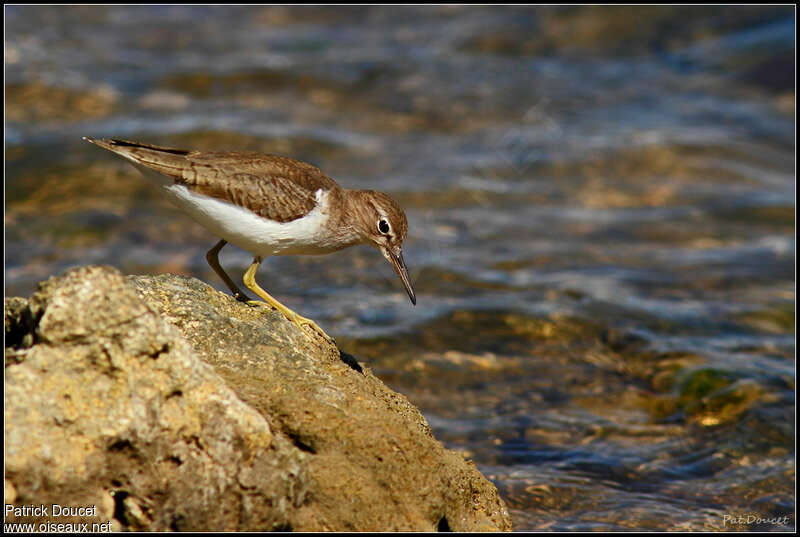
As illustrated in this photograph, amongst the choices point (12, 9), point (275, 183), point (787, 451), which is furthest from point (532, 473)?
point (12, 9)

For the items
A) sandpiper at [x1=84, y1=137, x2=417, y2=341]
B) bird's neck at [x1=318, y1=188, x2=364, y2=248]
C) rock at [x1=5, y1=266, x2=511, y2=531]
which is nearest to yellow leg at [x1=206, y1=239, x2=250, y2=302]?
sandpiper at [x1=84, y1=137, x2=417, y2=341]

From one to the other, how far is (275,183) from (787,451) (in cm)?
485

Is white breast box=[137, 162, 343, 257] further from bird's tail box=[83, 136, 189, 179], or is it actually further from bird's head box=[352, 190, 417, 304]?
bird's head box=[352, 190, 417, 304]

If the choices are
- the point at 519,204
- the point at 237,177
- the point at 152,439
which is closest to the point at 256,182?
the point at 237,177

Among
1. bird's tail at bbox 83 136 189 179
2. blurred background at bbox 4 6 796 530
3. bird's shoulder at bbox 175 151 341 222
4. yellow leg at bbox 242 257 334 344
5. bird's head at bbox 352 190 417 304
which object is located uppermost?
bird's tail at bbox 83 136 189 179

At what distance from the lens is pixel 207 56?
16.7m

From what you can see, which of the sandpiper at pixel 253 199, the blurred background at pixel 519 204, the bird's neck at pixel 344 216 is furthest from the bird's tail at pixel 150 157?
the blurred background at pixel 519 204

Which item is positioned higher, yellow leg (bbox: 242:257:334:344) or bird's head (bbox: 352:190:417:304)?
bird's head (bbox: 352:190:417:304)

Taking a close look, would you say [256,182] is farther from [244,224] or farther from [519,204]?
[519,204]

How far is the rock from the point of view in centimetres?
357

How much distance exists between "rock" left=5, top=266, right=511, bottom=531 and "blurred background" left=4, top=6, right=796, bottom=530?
2573mm

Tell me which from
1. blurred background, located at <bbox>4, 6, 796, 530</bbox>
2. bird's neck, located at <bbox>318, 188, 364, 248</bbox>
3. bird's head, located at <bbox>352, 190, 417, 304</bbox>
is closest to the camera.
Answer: bird's neck, located at <bbox>318, 188, 364, 248</bbox>

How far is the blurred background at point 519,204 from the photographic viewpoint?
7809 mm

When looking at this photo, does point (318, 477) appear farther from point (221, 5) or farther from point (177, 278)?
point (221, 5)
